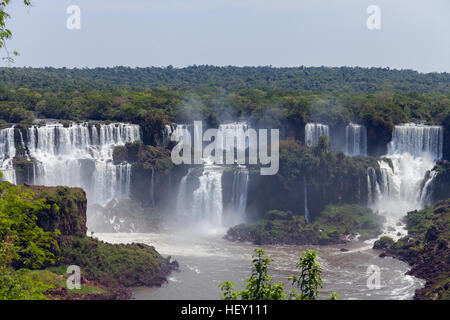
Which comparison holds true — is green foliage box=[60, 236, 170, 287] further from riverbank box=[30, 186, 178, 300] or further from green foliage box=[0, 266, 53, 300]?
green foliage box=[0, 266, 53, 300]

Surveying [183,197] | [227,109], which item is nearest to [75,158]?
[183,197]

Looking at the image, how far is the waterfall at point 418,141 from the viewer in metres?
56.1

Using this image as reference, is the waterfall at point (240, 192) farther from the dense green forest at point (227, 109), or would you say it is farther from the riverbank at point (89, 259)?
the riverbank at point (89, 259)

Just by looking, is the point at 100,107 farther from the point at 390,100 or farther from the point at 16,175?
the point at 390,100

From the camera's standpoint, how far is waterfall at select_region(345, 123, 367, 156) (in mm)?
57562

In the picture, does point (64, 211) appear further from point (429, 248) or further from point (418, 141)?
point (418, 141)

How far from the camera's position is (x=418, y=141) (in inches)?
2223

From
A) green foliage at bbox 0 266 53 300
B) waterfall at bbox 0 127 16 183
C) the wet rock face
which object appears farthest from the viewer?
waterfall at bbox 0 127 16 183

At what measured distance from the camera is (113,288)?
33531 mm

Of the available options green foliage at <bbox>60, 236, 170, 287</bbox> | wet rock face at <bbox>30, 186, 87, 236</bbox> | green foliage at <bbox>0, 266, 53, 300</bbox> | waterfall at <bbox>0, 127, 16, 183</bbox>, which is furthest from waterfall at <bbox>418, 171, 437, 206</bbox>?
green foliage at <bbox>0, 266, 53, 300</bbox>

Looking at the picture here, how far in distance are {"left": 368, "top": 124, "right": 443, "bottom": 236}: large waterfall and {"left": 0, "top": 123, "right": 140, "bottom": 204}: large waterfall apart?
1984cm

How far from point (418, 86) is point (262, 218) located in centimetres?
6151
